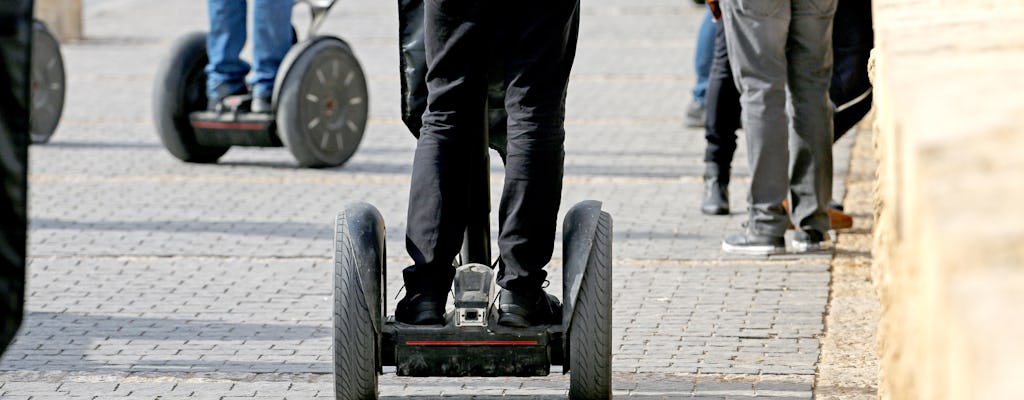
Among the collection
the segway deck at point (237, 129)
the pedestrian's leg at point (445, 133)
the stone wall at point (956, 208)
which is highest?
the stone wall at point (956, 208)

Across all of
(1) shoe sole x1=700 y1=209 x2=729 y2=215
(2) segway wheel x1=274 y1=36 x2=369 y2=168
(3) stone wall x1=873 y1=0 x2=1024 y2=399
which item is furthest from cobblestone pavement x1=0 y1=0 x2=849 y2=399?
(3) stone wall x1=873 y1=0 x2=1024 y2=399

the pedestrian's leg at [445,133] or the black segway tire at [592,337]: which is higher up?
the pedestrian's leg at [445,133]

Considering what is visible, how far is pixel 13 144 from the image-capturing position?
236 centimetres

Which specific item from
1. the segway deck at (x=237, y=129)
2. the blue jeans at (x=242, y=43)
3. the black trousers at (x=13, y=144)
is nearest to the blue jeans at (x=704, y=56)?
the blue jeans at (x=242, y=43)

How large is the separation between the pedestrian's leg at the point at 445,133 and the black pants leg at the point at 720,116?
3100mm

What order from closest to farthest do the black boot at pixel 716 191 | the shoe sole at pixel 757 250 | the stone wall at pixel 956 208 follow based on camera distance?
the stone wall at pixel 956 208
the shoe sole at pixel 757 250
the black boot at pixel 716 191

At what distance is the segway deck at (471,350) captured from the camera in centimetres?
392

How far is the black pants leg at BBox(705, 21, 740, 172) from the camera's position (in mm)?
6965

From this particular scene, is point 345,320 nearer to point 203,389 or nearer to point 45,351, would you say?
point 203,389

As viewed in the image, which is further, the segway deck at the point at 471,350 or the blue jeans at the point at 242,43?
the blue jeans at the point at 242,43

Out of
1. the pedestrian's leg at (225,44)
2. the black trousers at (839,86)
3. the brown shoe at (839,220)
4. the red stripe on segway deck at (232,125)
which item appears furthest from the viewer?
the red stripe on segway deck at (232,125)

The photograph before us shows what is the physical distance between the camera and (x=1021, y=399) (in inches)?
52.7

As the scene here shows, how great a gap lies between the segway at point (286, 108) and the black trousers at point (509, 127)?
427 centimetres

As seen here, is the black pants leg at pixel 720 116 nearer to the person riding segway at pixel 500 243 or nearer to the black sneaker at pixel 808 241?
the black sneaker at pixel 808 241
